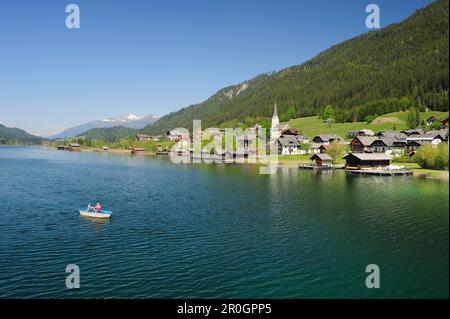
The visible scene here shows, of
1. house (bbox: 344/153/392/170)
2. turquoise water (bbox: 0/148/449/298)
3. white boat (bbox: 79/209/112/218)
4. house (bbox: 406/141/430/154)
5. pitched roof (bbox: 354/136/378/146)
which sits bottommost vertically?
turquoise water (bbox: 0/148/449/298)

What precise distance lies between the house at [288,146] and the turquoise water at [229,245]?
4356 inches

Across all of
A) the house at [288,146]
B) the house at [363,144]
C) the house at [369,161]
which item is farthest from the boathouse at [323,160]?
the house at [288,146]

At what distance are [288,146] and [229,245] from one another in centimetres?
14782

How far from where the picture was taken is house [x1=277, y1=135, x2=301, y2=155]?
180250 mm

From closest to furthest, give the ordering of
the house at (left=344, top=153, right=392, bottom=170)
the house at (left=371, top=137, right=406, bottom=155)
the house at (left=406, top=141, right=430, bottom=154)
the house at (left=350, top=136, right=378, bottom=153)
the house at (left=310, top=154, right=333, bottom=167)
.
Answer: the house at (left=344, top=153, right=392, bottom=170) → the house at (left=310, top=154, right=333, bottom=167) → the house at (left=406, top=141, right=430, bottom=154) → the house at (left=371, top=137, right=406, bottom=155) → the house at (left=350, top=136, right=378, bottom=153)

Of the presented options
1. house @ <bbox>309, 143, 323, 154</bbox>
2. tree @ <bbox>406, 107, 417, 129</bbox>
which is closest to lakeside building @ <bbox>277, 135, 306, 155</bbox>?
house @ <bbox>309, 143, 323, 154</bbox>

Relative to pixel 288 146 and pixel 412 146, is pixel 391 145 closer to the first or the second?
pixel 412 146

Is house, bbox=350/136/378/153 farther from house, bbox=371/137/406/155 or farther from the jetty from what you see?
the jetty

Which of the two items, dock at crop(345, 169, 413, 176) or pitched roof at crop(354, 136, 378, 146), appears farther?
pitched roof at crop(354, 136, 378, 146)

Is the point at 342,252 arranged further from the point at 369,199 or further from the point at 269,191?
the point at 269,191

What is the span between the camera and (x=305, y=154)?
582 feet

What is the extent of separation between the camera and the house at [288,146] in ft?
591

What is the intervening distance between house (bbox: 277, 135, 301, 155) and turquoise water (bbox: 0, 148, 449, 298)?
11063cm
